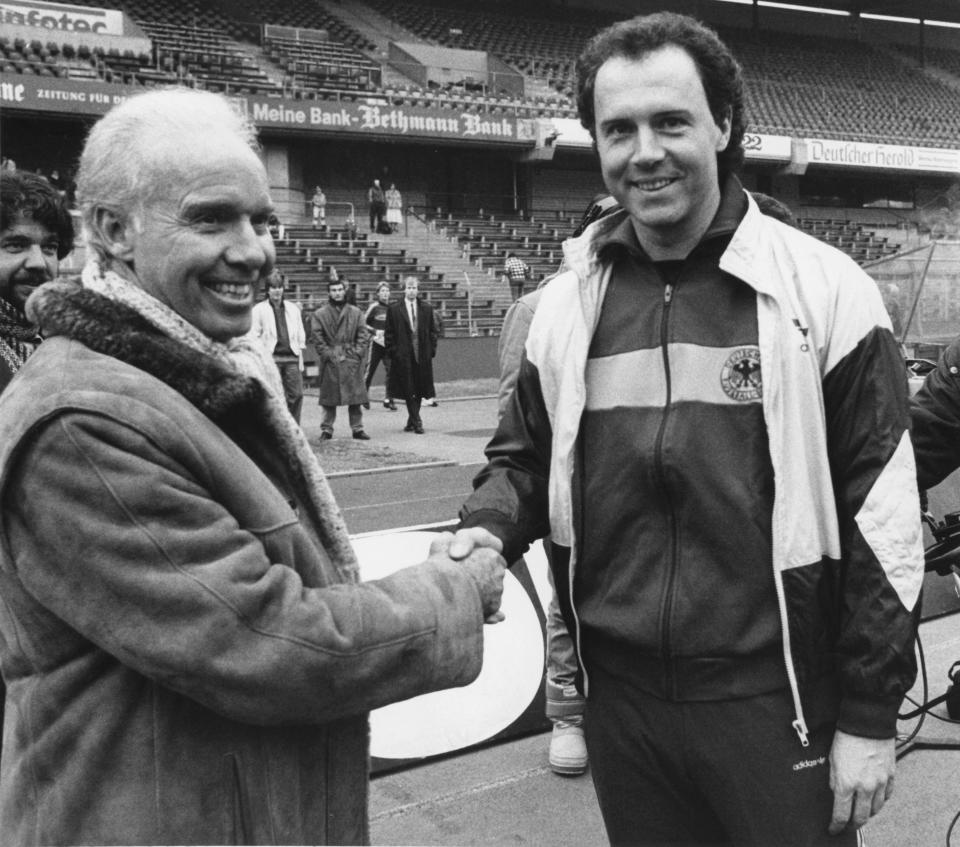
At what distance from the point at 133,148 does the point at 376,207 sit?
82.1 feet

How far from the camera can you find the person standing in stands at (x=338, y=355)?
12.0 m

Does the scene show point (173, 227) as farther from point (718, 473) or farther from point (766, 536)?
point (766, 536)

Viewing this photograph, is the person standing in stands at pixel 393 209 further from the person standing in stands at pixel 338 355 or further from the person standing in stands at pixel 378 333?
the person standing in stands at pixel 338 355

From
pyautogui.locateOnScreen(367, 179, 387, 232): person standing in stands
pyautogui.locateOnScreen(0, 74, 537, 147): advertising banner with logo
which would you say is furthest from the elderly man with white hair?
pyautogui.locateOnScreen(367, 179, 387, 232): person standing in stands

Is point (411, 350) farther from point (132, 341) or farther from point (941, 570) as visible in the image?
point (132, 341)

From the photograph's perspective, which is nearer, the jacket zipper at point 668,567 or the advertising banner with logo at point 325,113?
the jacket zipper at point 668,567

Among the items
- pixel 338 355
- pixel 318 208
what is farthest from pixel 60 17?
pixel 338 355

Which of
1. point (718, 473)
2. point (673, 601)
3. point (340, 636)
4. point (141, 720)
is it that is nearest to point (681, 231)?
point (718, 473)

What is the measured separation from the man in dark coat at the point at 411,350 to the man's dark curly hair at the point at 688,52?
37.2ft

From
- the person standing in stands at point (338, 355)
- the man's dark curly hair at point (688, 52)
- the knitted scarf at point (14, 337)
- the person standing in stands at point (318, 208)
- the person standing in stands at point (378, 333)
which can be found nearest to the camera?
the man's dark curly hair at point (688, 52)

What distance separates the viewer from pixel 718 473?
188 centimetres

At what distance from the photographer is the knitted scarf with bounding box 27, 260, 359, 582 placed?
150cm

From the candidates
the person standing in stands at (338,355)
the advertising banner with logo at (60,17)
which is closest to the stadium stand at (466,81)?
the advertising banner with logo at (60,17)

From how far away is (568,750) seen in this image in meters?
3.74
